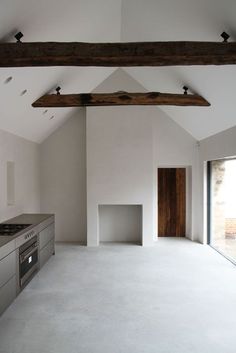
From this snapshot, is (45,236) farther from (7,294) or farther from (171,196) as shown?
(171,196)

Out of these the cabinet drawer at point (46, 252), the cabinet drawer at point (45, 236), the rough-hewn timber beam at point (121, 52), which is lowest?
the cabinet drawer at point (46, 252)

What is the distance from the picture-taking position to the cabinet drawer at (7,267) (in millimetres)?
3564

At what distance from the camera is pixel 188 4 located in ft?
12.0

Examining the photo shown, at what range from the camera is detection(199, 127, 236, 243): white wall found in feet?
18.4

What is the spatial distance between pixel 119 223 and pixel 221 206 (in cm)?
241

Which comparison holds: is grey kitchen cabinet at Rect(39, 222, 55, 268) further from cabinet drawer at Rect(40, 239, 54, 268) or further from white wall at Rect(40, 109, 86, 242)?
white wall at Rect(40, 109, 86, 242)

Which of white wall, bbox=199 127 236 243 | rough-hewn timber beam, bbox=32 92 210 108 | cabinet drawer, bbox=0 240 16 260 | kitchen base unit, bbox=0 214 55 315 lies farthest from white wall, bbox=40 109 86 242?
cabinet drawer, bbox=0 240 16 260

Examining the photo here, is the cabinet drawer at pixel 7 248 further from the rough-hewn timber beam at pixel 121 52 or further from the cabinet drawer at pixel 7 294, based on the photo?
the rough-hewn timber beam at pixel 121 52

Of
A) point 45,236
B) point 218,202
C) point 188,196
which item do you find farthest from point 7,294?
point 188,196

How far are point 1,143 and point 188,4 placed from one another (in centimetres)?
339

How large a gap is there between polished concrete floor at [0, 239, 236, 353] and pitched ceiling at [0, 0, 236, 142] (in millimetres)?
2559

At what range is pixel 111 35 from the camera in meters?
5.39

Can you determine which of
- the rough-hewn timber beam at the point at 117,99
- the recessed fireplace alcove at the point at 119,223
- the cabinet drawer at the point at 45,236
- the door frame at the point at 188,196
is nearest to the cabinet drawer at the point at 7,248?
the cabinet drawer at the point at 45,236

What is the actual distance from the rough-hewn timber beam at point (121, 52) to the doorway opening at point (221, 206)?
3.83m
